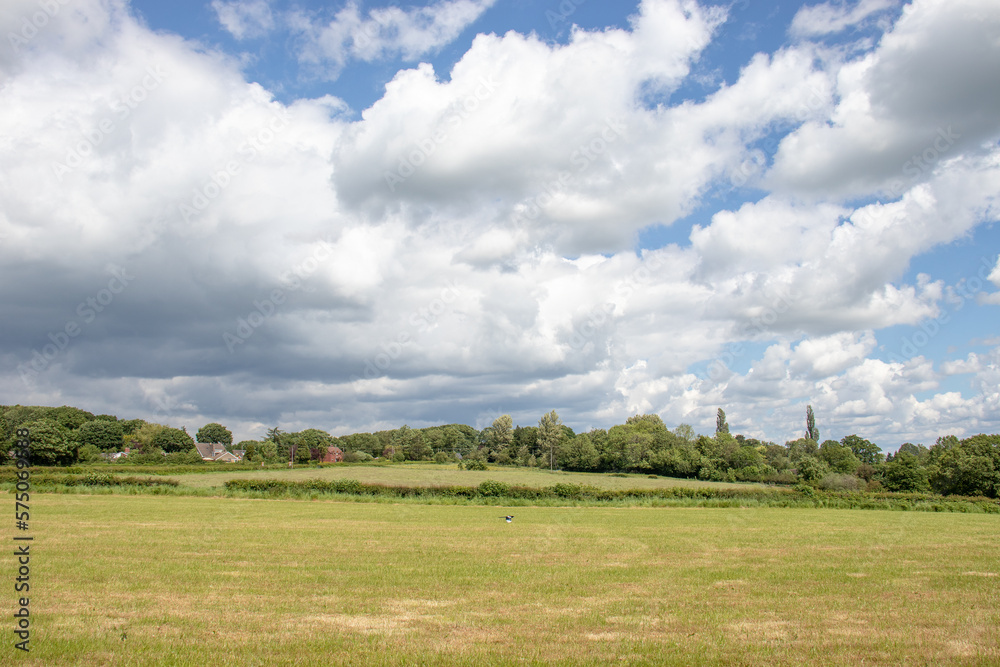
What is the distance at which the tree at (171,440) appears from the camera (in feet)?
525

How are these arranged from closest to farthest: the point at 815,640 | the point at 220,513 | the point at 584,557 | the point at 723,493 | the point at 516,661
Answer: the point at 516,661 → the point at 815,640 → the point at 584,557 → the point at 220,513 → the point at 723,493

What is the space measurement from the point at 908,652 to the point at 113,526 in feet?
97.1

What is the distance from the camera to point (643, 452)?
13050 centimetres

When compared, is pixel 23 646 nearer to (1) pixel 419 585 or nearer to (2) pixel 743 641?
(1) pixel 419 585

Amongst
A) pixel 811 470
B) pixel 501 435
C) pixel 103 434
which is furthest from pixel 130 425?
pixel 811 470

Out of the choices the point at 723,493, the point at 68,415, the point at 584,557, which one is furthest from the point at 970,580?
the point at 68,415

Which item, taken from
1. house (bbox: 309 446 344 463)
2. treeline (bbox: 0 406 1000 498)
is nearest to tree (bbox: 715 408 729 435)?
treeline (bbox: 0 406 1000 498)

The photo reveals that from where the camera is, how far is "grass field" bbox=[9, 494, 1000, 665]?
10297 millimetres

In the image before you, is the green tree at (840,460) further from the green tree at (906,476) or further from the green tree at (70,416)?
the green tree at (70,416)

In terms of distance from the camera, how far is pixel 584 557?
2091 cm

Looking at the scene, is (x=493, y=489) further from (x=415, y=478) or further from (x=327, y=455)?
(x=327, y=455)

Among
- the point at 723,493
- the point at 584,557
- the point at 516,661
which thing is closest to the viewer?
the point at 516,661

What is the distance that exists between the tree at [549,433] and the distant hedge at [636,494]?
89.0 meters

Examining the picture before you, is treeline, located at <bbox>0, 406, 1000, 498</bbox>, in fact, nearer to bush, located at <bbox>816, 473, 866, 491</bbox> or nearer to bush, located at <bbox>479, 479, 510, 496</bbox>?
bush, located at <bbox>816, 473, 866, 491</bbox>
